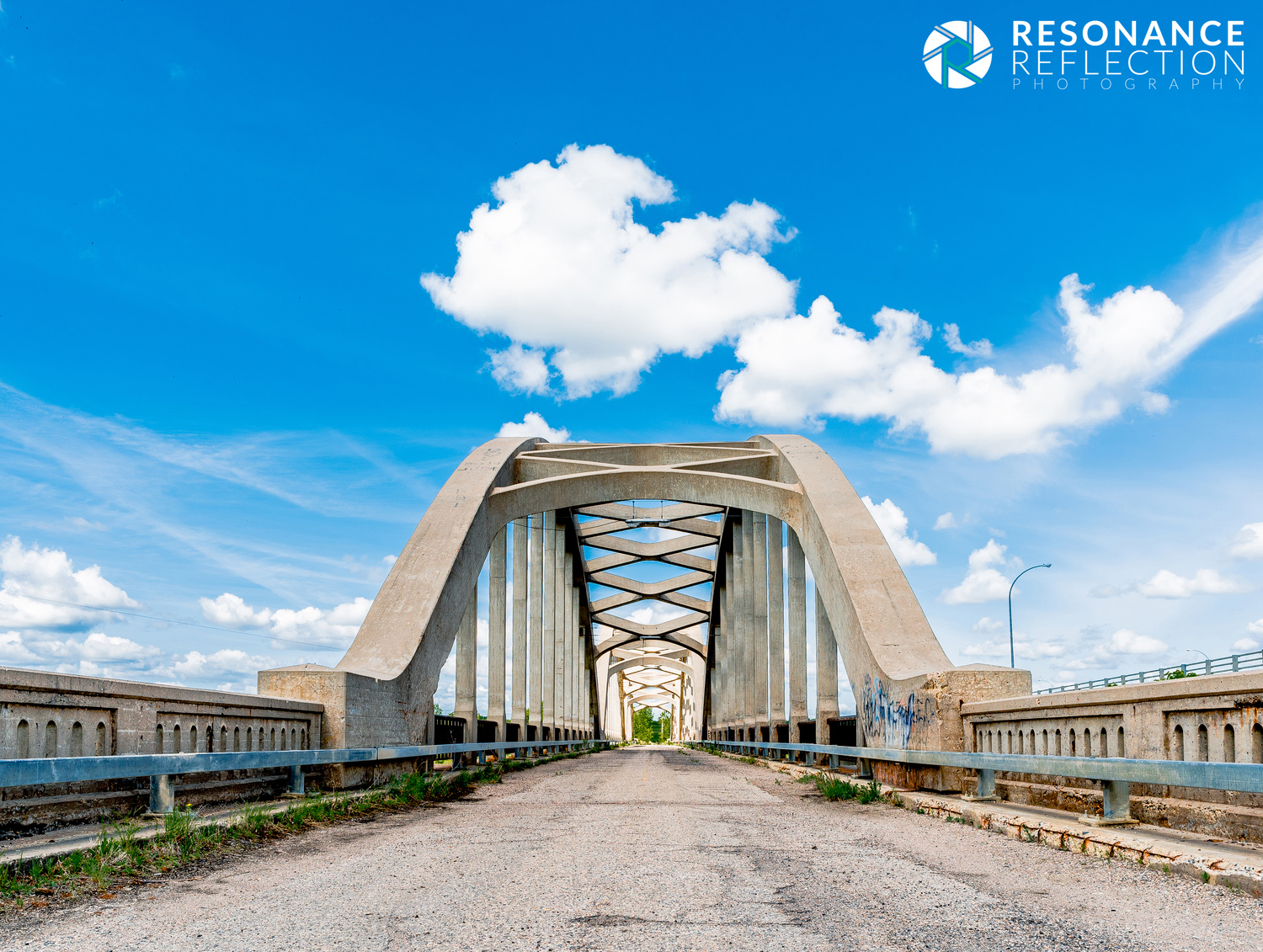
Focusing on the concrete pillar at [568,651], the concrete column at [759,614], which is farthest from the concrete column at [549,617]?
the concrete column at [759,614]

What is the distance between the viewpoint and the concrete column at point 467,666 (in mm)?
24859

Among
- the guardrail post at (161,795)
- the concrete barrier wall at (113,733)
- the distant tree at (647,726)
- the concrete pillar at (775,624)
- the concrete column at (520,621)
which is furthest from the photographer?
the distant tree at (647,726)

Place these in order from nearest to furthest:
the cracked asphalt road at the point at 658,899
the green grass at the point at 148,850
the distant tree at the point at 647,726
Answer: the cracked asphalt road at the point at 658,899 → the green grass at the point at 148,850 → the distant tree at the point at 647,726

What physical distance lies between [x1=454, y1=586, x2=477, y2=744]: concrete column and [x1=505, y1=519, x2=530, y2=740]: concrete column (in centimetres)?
512

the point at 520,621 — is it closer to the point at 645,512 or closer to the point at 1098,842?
the point at 645,512

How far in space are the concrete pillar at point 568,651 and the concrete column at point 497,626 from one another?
43.0ft

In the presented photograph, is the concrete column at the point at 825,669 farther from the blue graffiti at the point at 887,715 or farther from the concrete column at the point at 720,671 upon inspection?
the concrete column at the point at 720,671

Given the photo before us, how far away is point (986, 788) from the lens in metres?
9.14

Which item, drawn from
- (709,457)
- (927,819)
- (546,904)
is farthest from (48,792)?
(709,457)

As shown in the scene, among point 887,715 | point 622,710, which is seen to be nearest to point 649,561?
point 887,715

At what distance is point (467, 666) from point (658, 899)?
2164cm

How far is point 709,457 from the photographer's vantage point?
27812mm

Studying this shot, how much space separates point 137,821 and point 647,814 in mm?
4378

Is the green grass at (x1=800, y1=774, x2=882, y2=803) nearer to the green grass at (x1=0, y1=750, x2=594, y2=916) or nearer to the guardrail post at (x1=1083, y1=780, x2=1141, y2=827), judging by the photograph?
the guardrail post at (x1=1083, y1=780, x2=1141, y2=827)
